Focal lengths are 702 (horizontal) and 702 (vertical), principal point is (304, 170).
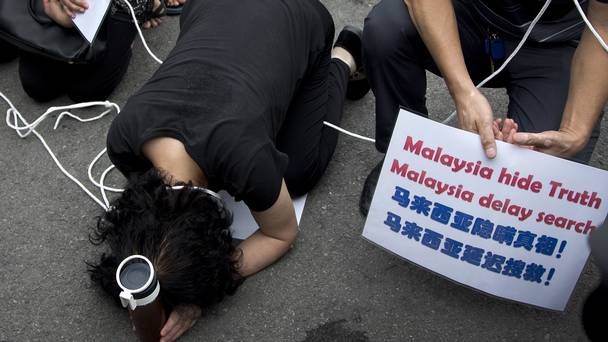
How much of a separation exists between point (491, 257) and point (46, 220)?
1.22m

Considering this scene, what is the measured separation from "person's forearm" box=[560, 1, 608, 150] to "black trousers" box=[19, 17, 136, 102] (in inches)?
56.4

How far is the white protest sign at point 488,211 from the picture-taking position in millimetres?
1499

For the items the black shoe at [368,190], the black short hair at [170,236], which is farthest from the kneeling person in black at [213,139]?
the black shoe at [368,190]

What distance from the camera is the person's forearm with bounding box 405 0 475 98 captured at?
164 cm

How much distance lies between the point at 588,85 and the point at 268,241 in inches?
33.1

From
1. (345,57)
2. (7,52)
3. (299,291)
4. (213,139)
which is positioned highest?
(213,139)

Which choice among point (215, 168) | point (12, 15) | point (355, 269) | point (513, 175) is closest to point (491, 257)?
point (513, 175)

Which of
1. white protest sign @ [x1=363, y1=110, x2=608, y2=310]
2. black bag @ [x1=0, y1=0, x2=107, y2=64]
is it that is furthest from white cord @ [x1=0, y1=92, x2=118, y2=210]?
white protest sign @ [x1=363, y1=110, x2=608, y2=310]

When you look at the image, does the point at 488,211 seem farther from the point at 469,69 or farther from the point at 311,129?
the point at 311,129

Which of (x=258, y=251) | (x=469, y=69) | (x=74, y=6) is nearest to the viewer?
(x=258, y=251)

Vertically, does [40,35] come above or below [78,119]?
above

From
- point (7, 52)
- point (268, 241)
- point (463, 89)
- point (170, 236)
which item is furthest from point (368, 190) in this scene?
point (7, 52)

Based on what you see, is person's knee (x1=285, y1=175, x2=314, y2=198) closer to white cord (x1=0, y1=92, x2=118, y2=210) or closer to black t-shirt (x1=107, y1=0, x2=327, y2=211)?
black t-shirt (x1=107, y1=0, x2=327, y2=211)

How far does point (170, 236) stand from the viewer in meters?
1.41
